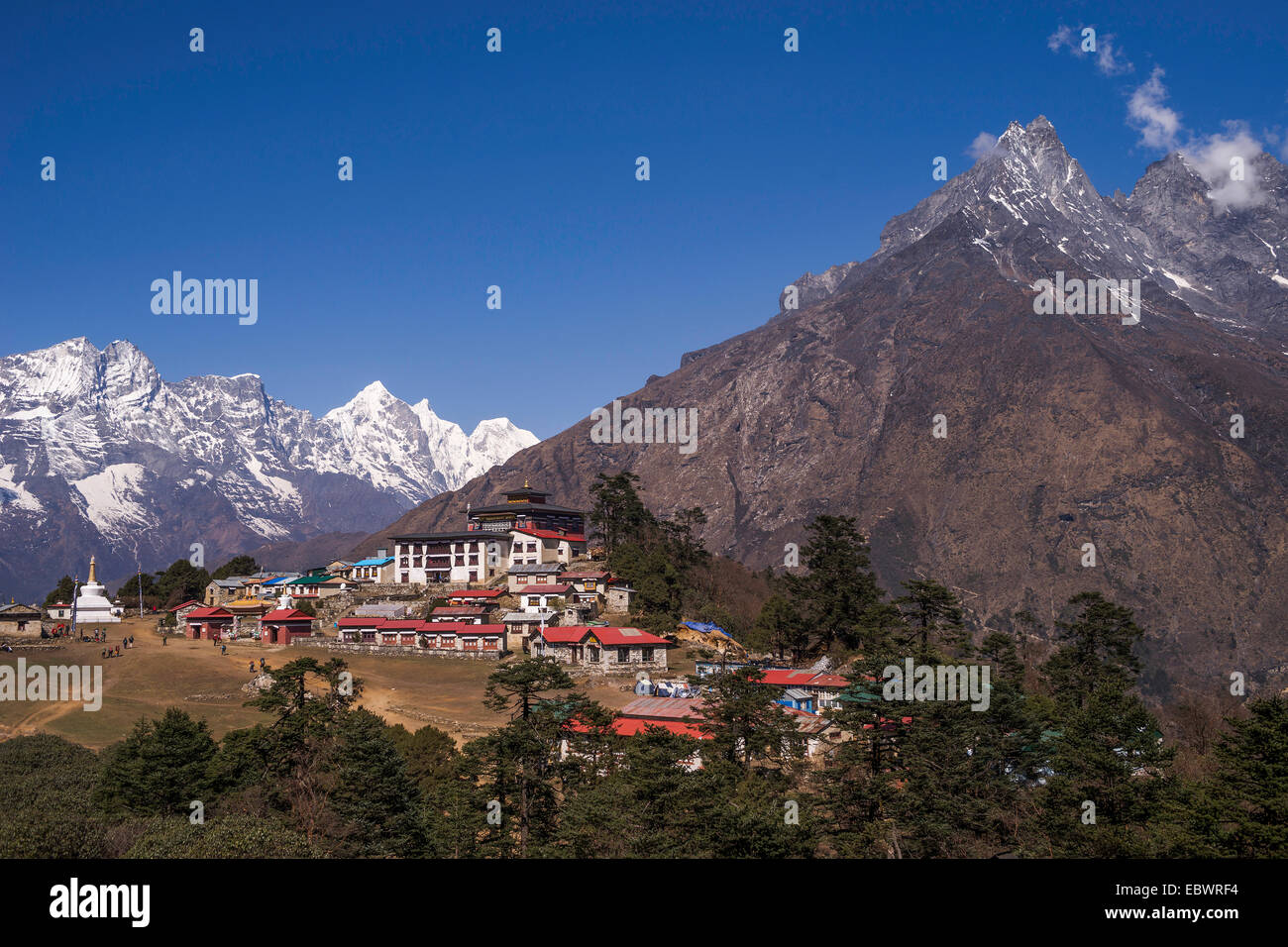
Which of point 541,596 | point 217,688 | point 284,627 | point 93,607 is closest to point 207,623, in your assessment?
point 284,627

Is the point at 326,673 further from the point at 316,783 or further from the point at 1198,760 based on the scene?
the point at 1198,760

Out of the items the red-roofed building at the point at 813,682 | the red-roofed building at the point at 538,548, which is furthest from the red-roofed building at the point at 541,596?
the red-roofed building at the point at 813,682

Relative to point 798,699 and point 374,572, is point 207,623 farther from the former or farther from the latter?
point 798,699

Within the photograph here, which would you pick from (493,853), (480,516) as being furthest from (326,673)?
(480,516)

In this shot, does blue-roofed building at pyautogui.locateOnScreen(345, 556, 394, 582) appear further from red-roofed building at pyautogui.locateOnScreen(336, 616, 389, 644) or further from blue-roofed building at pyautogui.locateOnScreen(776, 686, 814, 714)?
blue-roofed building at pyautogui.locateOnScreen(776, 686, 814, 714)

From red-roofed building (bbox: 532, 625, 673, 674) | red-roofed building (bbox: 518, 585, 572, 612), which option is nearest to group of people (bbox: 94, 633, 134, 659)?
red-roofed building (bbox: 518, 585, 572, 612)
